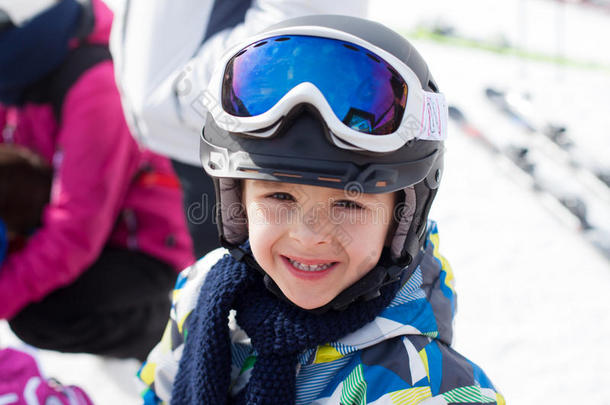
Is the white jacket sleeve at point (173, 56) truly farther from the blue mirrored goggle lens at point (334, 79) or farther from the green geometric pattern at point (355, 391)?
the green geometric pattern at point (355, 391)

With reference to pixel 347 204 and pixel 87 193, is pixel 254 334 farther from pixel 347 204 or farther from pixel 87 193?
pixel 87 193

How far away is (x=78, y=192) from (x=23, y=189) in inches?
12.4

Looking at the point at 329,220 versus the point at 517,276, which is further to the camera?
the point at 517,276

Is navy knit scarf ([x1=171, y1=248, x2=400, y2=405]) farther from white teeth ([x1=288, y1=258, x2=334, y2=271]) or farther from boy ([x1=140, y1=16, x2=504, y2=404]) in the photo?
white teeth ([x1=288, y1=258, x2=334, y2=271])

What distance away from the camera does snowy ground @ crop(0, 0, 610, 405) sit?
2.74m

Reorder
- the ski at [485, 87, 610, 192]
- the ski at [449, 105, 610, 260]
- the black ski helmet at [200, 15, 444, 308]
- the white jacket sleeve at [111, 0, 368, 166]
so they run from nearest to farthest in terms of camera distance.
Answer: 1. the black ski helmet at [200, 15, 444, 308]
2. the white jacket sleeve at [111, 0, 368, 166]
3. the ski at [449, 105, 610, 260]
4. the ski at [485, 87, 610, 192]

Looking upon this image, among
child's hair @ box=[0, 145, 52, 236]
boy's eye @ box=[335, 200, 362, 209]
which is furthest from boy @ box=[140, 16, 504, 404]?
child's hair @ box=[0, 145, 52, 236]

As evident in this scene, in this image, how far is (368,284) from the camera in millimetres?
1258

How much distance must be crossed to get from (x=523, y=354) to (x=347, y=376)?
1.93m

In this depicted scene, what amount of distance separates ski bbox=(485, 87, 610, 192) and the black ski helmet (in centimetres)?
335

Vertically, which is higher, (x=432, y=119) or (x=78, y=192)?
(x=432, y=119)

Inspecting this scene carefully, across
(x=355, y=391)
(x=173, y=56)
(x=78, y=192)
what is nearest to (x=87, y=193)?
(x=78, y=192)

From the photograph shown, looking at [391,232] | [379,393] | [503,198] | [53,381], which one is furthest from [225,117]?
[503,198]

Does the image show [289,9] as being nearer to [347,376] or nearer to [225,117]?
[225,117]
